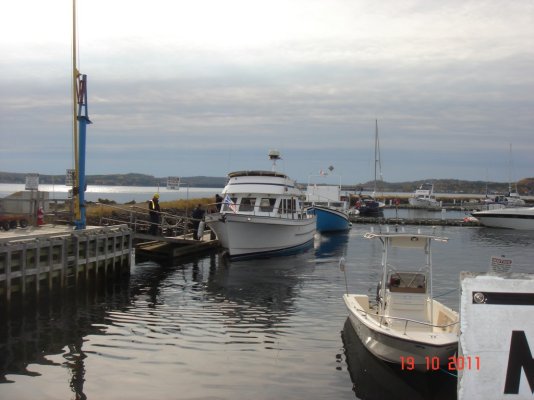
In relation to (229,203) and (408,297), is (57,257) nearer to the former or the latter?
(408,297)

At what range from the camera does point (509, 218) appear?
5744 centimetres

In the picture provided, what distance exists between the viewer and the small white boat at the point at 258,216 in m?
28.6

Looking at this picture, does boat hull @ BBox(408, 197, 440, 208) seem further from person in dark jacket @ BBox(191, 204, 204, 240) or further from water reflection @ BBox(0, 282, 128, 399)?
water reflection @ BBox(0, 282, 128, 399)

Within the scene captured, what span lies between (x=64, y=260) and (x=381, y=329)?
477 inches

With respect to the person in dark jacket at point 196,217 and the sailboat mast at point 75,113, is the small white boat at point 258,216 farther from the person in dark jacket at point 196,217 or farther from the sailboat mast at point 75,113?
the sailboat mast at point 75,113

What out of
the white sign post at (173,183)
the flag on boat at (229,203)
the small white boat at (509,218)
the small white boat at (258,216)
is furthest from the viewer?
the small white boat at (509,218)

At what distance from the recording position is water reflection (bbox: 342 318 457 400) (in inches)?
407

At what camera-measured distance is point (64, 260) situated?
1884 centimetres

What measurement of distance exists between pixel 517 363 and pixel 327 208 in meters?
47.1

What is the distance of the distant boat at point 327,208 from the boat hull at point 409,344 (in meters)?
32.3

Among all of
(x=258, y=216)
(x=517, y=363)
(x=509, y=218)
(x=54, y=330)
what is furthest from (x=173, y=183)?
(x=509, y=218)

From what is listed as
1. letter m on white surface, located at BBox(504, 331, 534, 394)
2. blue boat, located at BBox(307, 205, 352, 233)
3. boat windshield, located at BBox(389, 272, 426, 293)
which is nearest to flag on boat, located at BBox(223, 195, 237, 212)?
boat windshield, located at BBox(389, 272, 426, 293)

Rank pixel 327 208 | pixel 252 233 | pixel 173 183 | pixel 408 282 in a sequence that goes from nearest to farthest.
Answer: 1. pixel 408 282
2. pixel 252 233
3. pixel 173 183
4. pixel 327 208

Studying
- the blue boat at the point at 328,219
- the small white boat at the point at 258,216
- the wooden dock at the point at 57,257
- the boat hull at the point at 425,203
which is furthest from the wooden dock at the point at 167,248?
the boat hull at the point at 425,203
